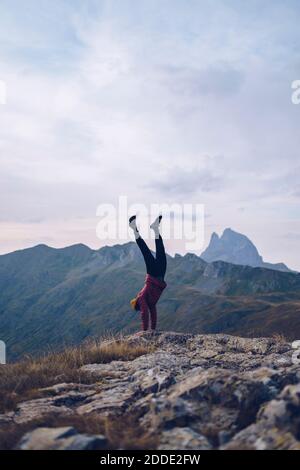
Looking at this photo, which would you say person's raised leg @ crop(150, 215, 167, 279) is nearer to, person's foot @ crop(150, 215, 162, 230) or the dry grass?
person's foot @ crop(150, 215, 162, 230)

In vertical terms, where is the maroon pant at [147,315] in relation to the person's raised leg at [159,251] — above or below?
below

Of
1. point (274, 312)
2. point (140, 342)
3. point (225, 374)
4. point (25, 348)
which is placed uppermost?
point (225, 374)

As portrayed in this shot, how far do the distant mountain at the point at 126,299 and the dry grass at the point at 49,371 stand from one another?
189 ft

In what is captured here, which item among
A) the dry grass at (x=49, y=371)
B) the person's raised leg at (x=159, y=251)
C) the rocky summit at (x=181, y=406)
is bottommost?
the dry grass at (x=49, y=371)

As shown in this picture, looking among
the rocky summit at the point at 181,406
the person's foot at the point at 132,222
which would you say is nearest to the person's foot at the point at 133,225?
the person's foot at the point at 132,222

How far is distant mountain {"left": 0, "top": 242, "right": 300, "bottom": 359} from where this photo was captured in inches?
3442

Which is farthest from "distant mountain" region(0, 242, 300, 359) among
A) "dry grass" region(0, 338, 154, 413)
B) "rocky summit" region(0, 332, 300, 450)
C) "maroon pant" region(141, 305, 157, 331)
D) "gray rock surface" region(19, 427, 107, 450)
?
"gray rock surface" region(19, 427, 107, 450)

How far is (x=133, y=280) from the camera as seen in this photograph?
14438 cm

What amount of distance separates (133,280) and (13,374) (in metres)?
137

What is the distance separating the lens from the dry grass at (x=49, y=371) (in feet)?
23.6

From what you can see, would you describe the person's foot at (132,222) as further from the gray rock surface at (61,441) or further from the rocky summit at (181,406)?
the gray rock surface at (61,441)
